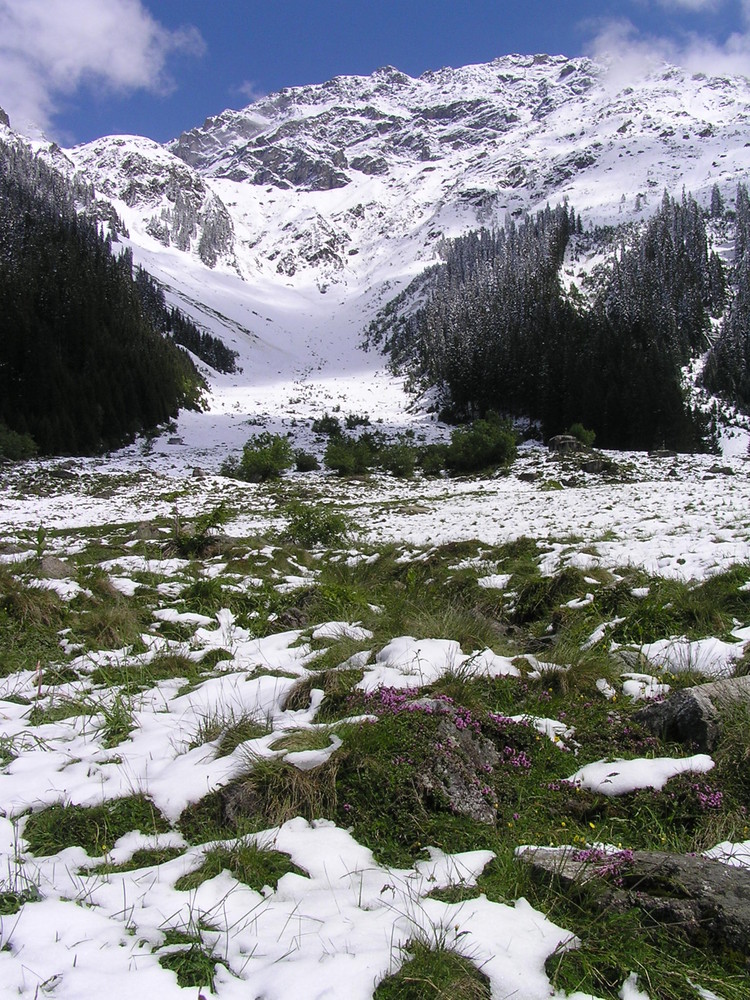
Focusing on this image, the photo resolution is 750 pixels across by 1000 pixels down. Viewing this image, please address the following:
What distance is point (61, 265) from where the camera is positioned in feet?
172

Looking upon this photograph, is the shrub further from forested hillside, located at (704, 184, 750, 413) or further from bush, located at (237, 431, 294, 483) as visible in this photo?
forested hillside, located at (704, 184, 750, 413)

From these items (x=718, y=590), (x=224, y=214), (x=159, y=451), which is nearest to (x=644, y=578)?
(x=718, y=590)

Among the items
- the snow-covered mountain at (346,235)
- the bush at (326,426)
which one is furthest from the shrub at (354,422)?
the snow-covered mountain at (346,235)

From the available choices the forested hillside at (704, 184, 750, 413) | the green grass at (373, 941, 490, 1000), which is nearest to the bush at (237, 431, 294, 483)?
Result: the green grass at (373, 941, 490, 1000)

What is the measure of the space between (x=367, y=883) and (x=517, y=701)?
1967 millimetres

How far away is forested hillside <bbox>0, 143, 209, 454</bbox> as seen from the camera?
42875mm

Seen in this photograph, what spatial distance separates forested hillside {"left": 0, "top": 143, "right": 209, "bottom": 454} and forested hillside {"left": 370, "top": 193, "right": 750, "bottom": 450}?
120ft

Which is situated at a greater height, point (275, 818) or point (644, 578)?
point (644, 578)

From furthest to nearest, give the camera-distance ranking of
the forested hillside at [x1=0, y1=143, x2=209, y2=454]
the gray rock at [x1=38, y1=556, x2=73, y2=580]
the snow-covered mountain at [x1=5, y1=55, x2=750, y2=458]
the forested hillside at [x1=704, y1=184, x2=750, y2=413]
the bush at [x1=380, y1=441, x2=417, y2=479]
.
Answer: the snow-covered mountain at [x1=5, y1=55, x2=750, y2=458], the forested hillside at [x1=704, y1=184, x2=750, y2=413], the forested hillside at [x1=0, y1=143, x2=209, y2=454], the bush at [x1=380, y1=441, x2=417, y2=479], the gray rock at [x1=38, y1=556, x2=73, y2=580]

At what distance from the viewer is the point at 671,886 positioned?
2.19m

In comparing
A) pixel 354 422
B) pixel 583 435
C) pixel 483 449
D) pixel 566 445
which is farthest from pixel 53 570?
pixel 354 422

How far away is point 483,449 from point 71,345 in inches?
1551

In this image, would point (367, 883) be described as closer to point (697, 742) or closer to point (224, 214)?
point (697, 742)

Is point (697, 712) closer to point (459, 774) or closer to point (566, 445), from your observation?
point (459, 774)
